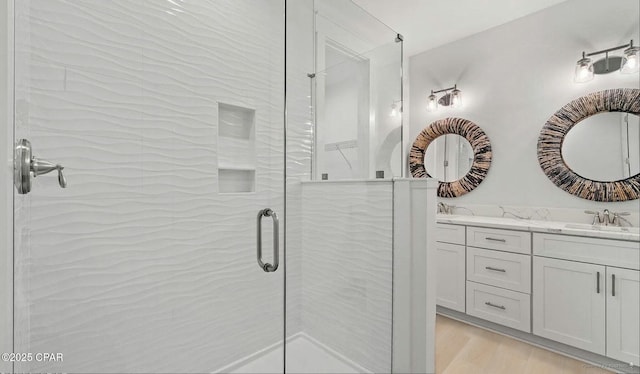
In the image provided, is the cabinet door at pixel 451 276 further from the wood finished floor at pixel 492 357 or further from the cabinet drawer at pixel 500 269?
the wood finished floor at pixel 492 357

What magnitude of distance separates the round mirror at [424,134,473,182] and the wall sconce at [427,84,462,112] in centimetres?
31

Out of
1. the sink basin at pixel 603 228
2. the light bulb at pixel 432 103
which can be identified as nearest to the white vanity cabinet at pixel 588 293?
the sink basin at pixel 603 228

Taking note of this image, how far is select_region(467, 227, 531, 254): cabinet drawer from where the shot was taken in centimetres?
195

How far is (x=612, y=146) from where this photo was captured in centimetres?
202

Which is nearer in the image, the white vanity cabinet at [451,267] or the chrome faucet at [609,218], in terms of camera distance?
the chrome faucet at [609,218]

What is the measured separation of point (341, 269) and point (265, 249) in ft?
1.42

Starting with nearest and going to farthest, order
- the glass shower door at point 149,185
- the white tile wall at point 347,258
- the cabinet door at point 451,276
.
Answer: the glass shower door at point 149,185 < the white tile wall at point 347,258 < the cabinet door at point 451,276

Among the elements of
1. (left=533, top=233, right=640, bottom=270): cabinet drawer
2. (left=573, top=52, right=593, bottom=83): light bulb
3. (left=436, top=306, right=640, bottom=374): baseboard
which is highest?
(left=573, top=52, right=593, bottom=83): light bulb

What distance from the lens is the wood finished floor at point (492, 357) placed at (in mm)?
1678

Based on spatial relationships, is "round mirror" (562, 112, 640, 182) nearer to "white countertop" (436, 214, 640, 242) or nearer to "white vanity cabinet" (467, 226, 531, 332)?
"white countertop" (436, 214, 640, 242)

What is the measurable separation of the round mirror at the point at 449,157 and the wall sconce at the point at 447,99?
0.31m

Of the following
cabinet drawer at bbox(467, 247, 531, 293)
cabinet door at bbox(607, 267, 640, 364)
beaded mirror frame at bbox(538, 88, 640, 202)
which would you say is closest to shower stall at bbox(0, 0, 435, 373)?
cabinet drawer at bbox(467, 247, 531, 293)

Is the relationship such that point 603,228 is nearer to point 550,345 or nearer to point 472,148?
point 550,345

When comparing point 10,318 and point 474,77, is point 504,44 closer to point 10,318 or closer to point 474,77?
point 474,77
